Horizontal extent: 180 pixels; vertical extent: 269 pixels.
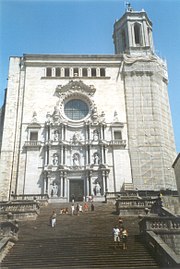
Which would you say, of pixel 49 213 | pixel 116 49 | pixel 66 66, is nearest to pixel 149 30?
pixel 116 49

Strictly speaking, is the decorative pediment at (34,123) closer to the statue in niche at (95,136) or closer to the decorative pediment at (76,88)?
the decorative pediment at (76,88)

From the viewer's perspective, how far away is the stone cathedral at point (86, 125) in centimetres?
3284

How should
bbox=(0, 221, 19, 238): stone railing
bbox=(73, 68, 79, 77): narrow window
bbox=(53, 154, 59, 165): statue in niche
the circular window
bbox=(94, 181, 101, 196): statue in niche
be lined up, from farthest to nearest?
bbox=(73, 68, 79, 77): narrow window → the circular window → bbox=(53, 154, 59, 165): statue in niche → bbox=(94, 181, 101, 196): statue in niche → bbox=(0, 221, 19, 238): stone railing

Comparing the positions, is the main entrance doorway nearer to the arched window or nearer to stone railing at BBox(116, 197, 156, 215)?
stone railing at BBox(116, 197, 156, 215)

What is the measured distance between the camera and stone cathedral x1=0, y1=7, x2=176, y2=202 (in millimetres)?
32844

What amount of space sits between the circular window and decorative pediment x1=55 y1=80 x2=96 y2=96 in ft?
4.03

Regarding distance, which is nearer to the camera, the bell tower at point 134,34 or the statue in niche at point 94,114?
the statue in niche at point 94,114

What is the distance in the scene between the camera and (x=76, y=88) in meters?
37.4

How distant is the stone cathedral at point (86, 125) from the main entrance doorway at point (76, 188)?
0.33 feet

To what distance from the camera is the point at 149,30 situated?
43.4 metres

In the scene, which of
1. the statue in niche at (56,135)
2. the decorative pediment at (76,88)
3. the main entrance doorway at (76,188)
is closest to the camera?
the main entrance doorway at (76,188)

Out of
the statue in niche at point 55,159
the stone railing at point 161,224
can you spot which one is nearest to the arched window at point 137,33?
the statue in niche at point 55,159

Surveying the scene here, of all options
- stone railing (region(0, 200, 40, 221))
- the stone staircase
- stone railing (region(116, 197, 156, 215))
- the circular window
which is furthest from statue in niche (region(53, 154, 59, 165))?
the stone staircase

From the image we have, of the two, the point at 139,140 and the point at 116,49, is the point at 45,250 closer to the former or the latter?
the point at 139,140
